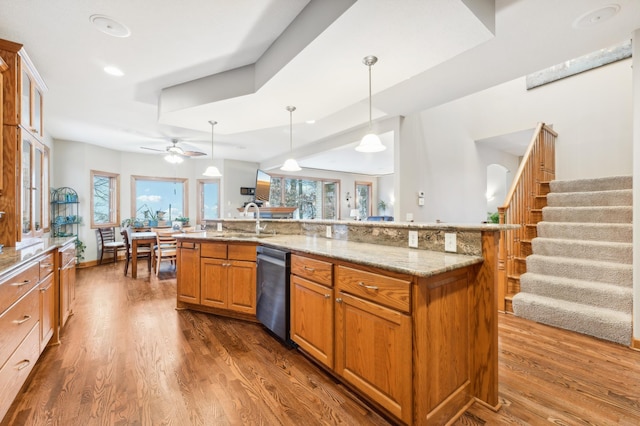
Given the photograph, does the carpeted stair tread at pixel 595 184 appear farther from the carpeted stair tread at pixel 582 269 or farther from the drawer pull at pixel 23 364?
the drawer pull at pixel 23 364

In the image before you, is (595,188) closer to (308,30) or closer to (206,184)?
(308,30)

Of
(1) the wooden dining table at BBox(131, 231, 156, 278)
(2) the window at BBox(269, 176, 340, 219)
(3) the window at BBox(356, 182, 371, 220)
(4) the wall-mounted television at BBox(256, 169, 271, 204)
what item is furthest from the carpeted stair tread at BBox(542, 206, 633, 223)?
(3) the window at BBox(356, 182, 371, 220)

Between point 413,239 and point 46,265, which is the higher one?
point 413,239

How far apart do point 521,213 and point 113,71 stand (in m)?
4.99

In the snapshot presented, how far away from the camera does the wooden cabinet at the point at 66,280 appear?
2.44m

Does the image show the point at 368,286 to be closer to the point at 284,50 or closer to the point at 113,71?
the point at 284,50

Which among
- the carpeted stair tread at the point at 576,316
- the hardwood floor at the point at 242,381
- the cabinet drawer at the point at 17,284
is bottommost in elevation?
the hardwood floor at the point at 242,381

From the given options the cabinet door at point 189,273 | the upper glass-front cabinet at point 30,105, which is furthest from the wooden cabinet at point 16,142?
the cabinet door at point 189,273

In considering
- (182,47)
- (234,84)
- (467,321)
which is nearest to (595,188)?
(467,321)

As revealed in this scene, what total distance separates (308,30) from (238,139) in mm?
4072

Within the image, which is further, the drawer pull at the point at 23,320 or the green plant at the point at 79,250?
the green plant at the point at 79,250

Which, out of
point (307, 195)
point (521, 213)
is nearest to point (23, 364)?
point (521, 213)

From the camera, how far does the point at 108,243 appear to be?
20.2ft

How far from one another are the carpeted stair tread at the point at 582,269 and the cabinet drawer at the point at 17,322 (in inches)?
175
